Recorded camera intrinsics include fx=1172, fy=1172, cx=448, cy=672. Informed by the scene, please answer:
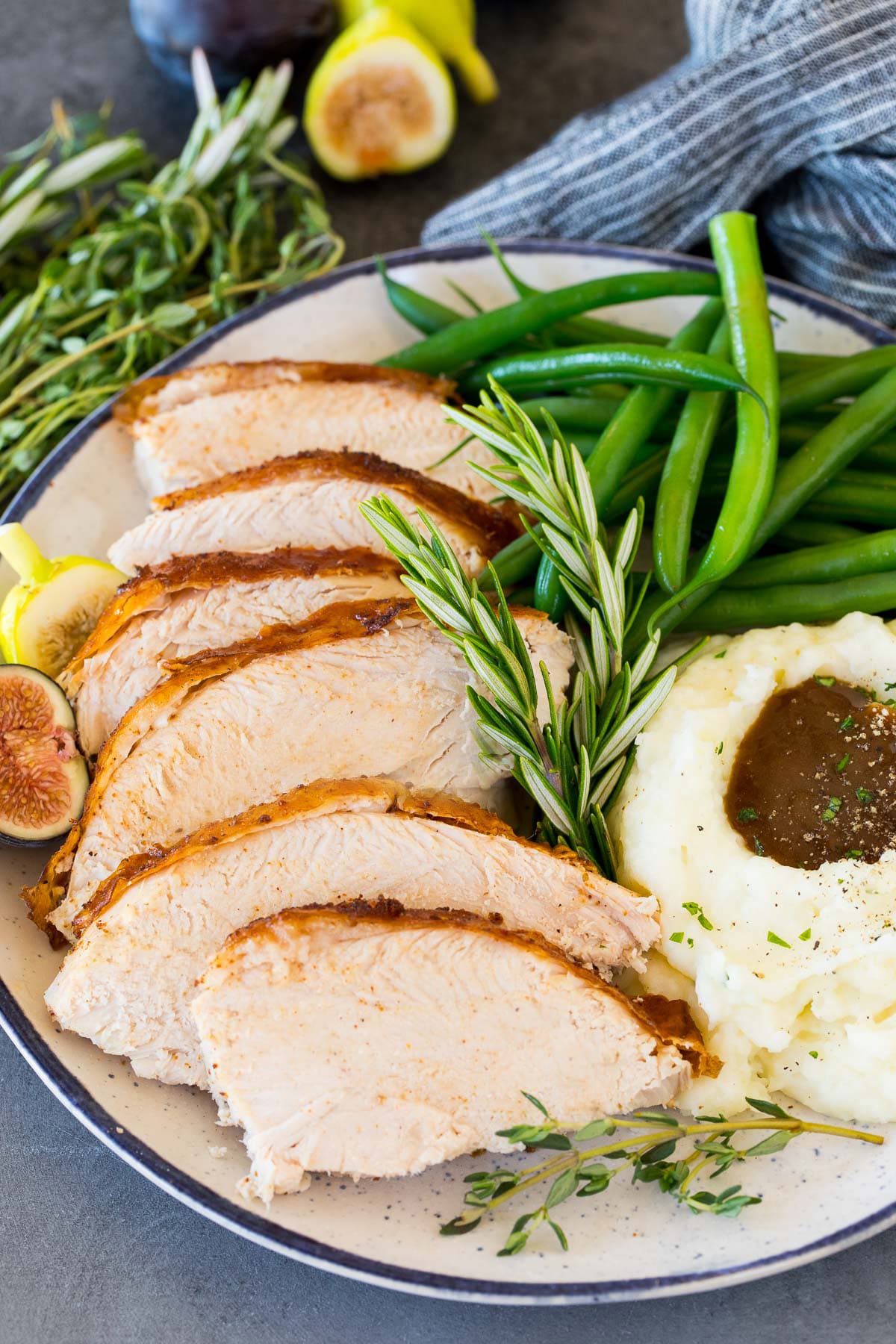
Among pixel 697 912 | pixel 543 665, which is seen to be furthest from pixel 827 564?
pixel 697 912

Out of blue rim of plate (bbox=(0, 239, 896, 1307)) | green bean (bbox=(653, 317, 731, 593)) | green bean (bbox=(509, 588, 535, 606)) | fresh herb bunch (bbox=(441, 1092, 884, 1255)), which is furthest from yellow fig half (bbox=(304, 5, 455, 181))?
fresh herb bunch (bbox=(441, 1092, 884, 1255))

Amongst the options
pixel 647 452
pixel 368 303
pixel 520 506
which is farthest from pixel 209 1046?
pixel 368 303

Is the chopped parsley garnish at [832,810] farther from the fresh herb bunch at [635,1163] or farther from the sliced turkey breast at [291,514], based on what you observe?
the sliced turkey breast at [291,514]

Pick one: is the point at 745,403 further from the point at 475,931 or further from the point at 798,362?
the point at 475,931

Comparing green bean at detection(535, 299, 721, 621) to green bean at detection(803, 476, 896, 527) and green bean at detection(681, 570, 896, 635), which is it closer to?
green bean at detection(681, 570, 896, 635)

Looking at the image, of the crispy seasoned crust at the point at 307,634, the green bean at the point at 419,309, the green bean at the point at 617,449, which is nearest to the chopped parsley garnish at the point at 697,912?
Answer: the green bean at the point at 617,449

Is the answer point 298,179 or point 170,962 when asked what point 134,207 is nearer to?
point 298,179
